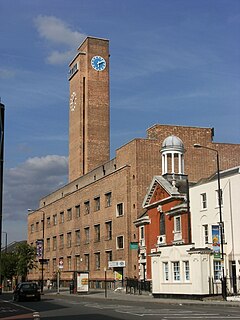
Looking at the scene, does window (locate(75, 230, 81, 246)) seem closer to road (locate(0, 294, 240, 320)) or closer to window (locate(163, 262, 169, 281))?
window (locate(163, 262, 169, 281))

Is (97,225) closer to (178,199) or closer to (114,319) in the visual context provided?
(178,199)

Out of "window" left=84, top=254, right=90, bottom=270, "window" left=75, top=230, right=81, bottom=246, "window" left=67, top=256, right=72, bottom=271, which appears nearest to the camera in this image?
"window" left=84, top=254, right=90, bottom=270

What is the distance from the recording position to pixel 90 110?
90438 mm

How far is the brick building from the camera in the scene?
62.5 metres

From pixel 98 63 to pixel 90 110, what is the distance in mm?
8616

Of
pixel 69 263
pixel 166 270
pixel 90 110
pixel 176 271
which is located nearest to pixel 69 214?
pixel 69 263

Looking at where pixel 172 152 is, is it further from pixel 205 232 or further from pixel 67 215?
pixel 67 215

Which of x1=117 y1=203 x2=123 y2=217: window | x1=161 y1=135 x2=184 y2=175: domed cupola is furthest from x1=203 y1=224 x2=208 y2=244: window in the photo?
x1=117 y1=203 x2=123 y2=217: window

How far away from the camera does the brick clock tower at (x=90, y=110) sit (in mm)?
89812

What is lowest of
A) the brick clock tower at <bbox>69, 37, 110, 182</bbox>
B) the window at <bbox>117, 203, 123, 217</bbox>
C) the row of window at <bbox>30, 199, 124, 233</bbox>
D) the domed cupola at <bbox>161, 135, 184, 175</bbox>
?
the window at <bbox>117, 203, 123, 217</bbox>

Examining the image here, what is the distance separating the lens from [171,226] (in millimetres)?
51406

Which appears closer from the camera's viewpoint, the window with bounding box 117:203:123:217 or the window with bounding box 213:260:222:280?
the window with bounding box 213:260:222:280

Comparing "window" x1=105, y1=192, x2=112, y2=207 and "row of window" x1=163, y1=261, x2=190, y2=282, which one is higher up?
"window" x1=105, y1=192, x2=112, y2=207

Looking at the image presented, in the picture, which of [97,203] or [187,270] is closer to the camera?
[187,270]
